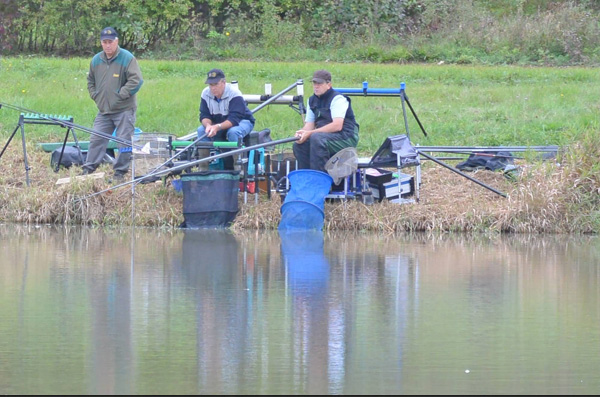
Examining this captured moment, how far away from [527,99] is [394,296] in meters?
10.4

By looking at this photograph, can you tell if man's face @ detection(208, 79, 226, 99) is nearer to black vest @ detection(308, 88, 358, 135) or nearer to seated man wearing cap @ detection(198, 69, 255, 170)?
seated man wearing cap @ detection(198, 69, 255, 170)

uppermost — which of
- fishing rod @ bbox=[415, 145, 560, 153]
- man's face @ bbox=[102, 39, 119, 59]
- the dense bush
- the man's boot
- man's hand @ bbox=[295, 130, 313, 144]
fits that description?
the dense bush

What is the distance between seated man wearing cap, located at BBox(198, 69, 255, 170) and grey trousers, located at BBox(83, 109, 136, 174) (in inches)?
41.4

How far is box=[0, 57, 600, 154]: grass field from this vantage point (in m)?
17.0

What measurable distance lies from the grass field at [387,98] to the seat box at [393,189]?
2.35 m

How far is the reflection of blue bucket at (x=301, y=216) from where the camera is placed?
1310cm

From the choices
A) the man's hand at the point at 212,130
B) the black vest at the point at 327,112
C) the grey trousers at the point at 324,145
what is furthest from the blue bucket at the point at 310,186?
the man's hand at the point at 212,130

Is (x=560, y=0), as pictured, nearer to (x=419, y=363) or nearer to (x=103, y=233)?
(x=103, y=233)

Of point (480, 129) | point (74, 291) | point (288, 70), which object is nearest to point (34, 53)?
point (288, 70)

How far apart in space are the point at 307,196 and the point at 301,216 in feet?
0.88

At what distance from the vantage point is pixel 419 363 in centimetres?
712

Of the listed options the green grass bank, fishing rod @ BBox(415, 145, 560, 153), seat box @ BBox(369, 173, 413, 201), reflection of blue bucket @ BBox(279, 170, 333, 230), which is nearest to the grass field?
the green grass bank

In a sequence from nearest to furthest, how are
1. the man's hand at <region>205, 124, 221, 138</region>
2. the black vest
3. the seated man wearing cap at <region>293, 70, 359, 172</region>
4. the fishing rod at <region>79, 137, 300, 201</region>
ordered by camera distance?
the fishing rod at <region>79, 137, 300, 201</region> < the seated man wearing cap at <region>293, 70, 359, 172</region> < the black vest < the man's hand at <region>205, 124, 221, 138</region>

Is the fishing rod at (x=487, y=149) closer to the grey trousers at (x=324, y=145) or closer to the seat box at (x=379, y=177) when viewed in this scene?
the seat box at (x=379, y=177)
